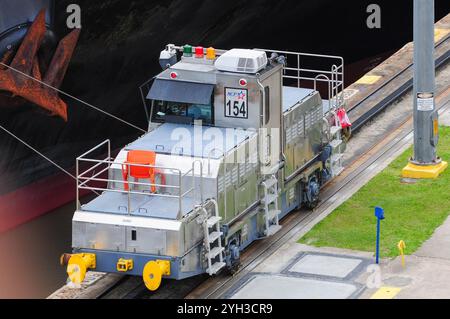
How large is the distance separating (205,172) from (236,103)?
1.71 meters

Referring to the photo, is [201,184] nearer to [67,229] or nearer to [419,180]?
[419,180]

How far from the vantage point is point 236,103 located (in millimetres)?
19828

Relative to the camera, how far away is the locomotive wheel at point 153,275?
1734 centimetres

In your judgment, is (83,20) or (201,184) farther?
(83,20)

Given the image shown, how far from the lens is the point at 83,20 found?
25156 mm

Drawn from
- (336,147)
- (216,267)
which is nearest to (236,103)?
(216,267)

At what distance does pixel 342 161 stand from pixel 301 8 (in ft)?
29.0

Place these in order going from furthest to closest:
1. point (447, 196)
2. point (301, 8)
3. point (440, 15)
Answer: point (440, 15) < point (301, 8) < point (447, 196)

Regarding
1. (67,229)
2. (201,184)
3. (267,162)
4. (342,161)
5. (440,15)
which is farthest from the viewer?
(440,15)

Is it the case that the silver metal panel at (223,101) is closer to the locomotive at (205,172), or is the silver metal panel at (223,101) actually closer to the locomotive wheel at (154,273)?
the locomotive at (205,172)

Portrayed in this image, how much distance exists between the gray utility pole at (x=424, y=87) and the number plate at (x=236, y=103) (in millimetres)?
4096

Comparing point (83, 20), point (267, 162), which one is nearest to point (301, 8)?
point (83, 20)

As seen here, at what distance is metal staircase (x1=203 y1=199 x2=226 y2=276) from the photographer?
18078 millimetres

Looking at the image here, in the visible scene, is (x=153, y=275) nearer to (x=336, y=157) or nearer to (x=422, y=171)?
(x=336, y=157)
